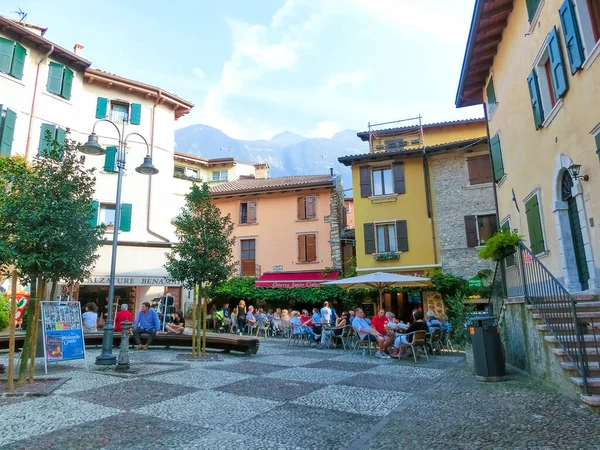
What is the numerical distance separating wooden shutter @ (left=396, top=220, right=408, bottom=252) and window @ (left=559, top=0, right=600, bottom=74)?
47.7 feet

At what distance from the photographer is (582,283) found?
8.37 m

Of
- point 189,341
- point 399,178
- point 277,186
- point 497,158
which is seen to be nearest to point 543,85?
point 497,158

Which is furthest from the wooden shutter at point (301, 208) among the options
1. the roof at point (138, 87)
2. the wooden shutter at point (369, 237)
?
the roof at point (138, 87)

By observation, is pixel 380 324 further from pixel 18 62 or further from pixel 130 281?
pixel 18 62

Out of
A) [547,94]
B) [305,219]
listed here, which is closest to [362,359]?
[547,94]

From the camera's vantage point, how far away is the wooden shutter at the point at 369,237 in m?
22.2

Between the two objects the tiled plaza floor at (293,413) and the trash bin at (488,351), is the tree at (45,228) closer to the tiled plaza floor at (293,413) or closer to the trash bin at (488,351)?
the tiled plaza floor at (293,413)

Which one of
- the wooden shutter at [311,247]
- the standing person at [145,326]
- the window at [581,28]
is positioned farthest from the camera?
the wooden shutter at [311,247]

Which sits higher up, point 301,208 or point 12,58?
point 12,58

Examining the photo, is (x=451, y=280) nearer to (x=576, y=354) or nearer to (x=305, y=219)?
(x=305, y=219)

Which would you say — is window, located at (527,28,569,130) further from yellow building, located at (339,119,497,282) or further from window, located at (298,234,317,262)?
window, located at (298,234,317,262)

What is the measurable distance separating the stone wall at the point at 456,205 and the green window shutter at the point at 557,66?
13.0 meters

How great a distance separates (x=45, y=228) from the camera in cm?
682

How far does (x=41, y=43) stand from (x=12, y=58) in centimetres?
156
